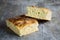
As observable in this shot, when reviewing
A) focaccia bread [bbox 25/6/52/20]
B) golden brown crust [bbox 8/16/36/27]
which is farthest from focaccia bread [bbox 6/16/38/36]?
focaccia bread [bbox 25/6/52/20]

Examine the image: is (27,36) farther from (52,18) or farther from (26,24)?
(52,18)

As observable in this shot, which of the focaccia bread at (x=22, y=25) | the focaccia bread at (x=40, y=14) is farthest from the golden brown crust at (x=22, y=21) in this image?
the focaccia bread at (x=40, y=14)

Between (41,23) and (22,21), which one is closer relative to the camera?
(22,21)

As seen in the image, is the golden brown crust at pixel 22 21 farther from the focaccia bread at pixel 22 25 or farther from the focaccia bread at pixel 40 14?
the focaccia bread at pixel 40 14

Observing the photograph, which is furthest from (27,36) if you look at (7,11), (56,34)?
(7,11)

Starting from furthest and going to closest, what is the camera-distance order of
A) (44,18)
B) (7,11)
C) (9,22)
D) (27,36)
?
(7,11) < (44,18) < (9,22) < (27,36)

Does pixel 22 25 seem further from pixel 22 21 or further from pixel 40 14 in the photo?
pixel 40 14

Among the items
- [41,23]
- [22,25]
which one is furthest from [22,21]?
[41,23]
